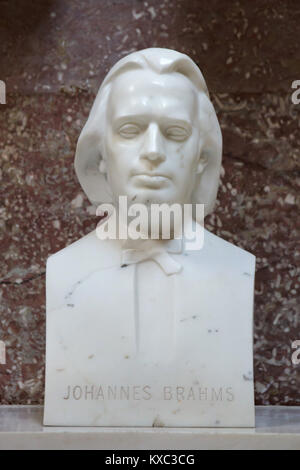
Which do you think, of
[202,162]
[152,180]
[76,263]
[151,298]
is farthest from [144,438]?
[202,162]

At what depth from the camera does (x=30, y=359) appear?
2.82 m

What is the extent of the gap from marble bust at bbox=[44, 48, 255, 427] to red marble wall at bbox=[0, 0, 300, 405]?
1.66 feet

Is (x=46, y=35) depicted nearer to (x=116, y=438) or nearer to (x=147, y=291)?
(x=147, y=291)

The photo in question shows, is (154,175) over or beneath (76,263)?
over

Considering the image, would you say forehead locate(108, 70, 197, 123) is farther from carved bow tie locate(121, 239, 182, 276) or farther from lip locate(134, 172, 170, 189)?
carved bow tie locate(121, 239, 182, 276)

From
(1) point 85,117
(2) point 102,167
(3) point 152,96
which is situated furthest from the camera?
(1) point 85,117

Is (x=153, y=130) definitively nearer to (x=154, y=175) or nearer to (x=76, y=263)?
(x=154, y=175)

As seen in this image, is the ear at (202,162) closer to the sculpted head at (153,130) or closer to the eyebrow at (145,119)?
the sculpted head at (153,130)

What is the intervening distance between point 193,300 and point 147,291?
10cm

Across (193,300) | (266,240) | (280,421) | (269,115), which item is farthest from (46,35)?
(280,421)

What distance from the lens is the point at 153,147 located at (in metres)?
2.18

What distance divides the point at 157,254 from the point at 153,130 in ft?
0.92

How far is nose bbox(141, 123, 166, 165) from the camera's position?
2178 mm

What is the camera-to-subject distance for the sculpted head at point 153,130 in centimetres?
220
